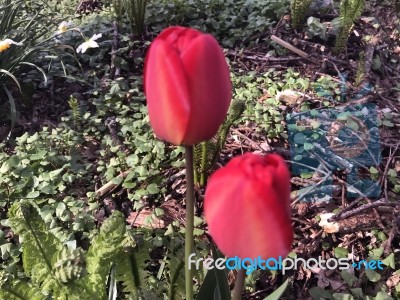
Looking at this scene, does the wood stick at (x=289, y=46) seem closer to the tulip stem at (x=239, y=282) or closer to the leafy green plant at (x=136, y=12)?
the leafy green plant at (x=136, y=12)

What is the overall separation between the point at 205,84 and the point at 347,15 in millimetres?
2279

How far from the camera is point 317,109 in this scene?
2445 mm

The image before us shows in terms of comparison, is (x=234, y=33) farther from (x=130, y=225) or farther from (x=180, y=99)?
(x=180, y=99)

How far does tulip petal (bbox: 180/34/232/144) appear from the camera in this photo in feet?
2.36

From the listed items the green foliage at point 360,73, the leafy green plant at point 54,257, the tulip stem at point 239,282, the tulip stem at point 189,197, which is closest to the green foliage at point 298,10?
the green foliage at point 360,73

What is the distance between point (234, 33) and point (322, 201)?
1.55 metres

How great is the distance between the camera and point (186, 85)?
28.5 inches

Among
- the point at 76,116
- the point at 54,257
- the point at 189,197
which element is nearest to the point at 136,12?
the point at 76,116

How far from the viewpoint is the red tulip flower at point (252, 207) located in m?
0.63

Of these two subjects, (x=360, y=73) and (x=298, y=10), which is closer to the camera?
(x=360, y=73)

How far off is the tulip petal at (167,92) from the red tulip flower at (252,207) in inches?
5.2

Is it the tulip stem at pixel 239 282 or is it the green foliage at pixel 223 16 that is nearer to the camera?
the tulip stem at pixel 239 282

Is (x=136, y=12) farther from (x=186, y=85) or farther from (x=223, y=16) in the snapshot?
(x=186, y=85)

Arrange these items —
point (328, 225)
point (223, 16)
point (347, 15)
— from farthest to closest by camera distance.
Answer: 1. point (223, 16)
2. point (347, 15)
3. point (328, 225)
